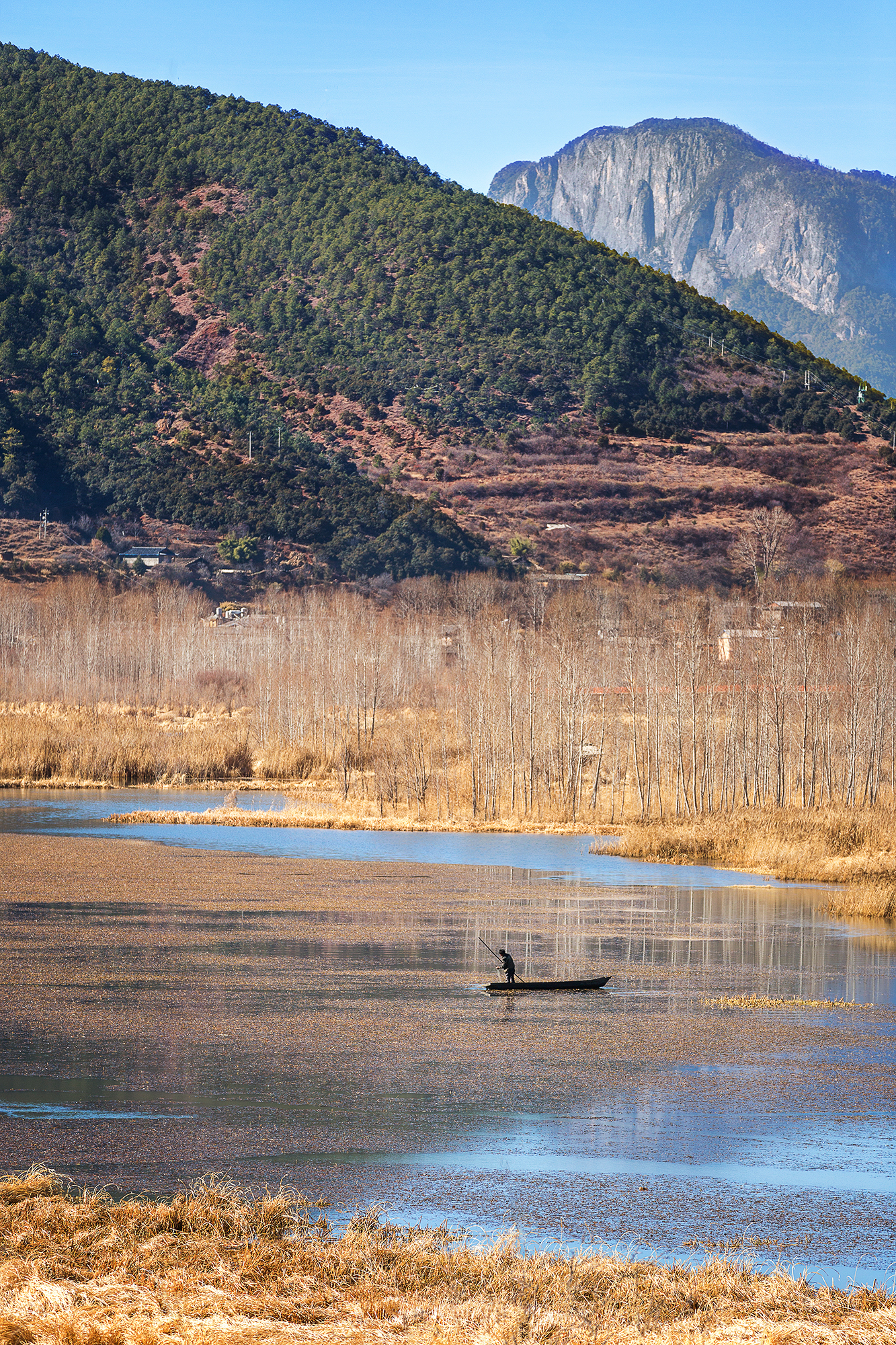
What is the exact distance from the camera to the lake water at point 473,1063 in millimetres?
12016

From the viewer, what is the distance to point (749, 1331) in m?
9.23

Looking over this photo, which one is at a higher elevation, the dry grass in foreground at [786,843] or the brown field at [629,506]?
the brown field at [629,506]

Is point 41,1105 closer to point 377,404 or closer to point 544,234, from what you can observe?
point 377,404

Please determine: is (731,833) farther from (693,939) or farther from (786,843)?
(693,939)

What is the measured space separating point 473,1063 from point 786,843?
902 inches

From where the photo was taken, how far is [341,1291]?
982cm

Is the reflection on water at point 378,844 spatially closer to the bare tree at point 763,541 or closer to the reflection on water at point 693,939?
the reflection on water at point 693,939

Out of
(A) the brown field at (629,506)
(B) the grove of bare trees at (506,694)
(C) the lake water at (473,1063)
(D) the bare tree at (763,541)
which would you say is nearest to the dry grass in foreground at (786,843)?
(B) the grove of bare trees at (506,694)

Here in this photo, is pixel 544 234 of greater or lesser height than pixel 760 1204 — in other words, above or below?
above

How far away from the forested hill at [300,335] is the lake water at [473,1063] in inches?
3598

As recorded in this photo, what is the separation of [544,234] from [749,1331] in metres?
155

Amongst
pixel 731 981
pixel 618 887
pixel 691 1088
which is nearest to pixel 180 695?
pixel 618 887

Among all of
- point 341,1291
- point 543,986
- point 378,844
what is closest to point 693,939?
point 543,986

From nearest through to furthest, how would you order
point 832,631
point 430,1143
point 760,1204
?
1. point 760,1204
2. point 430,1143
3. point 832,631
